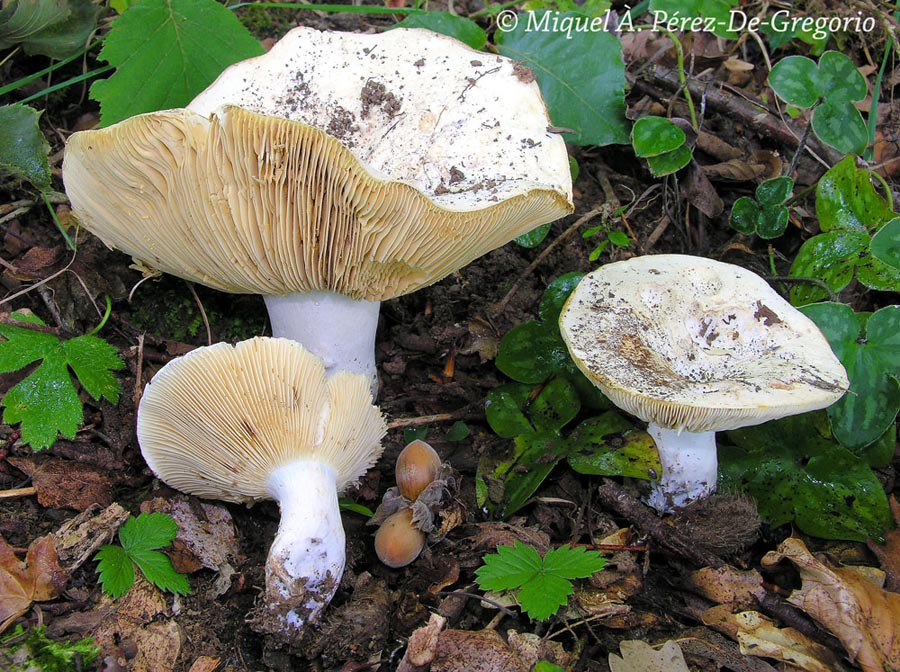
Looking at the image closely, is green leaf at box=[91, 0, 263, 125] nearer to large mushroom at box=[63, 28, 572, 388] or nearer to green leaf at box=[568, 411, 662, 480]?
large mushroom at box=[63, 28, 572, 388]

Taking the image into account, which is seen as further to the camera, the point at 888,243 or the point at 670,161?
the point at 670,161

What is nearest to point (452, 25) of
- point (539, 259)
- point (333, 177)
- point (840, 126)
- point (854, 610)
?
point (539, 259)

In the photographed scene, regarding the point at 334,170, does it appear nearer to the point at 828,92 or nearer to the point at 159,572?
the point at 159,572

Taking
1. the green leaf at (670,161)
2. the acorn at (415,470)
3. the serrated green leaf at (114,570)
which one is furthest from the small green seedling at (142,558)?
the green leaf at (670,161)

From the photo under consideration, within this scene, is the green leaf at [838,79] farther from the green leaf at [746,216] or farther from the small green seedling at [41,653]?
the small green seedling at [41,653]

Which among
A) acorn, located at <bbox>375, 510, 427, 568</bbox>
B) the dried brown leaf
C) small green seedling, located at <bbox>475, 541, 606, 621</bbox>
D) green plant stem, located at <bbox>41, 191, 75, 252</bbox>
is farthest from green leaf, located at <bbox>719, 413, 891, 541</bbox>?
green plant stem, located at <bbox>41, 191, 75, 252</bbox>

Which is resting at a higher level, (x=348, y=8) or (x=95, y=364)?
(x=348, y=8)
